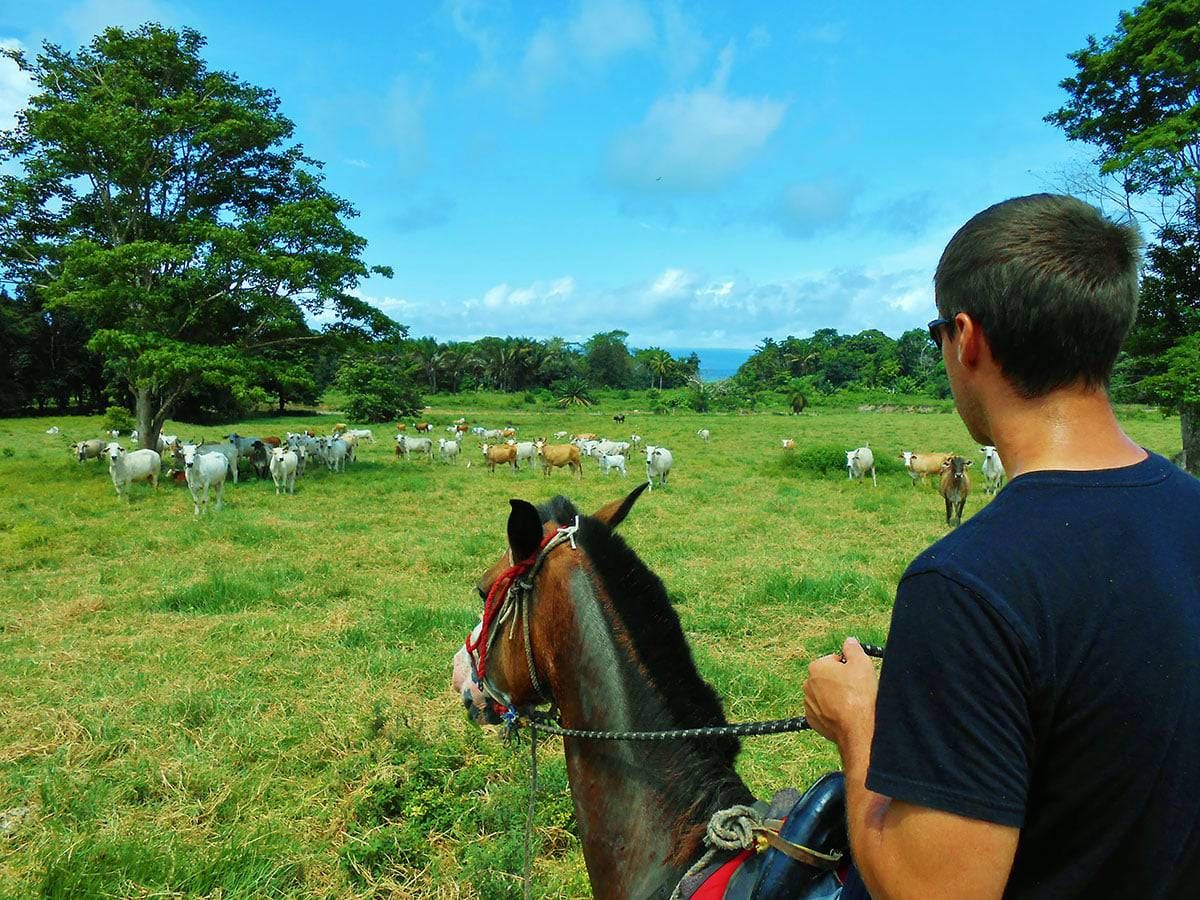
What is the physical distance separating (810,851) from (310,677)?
528cm

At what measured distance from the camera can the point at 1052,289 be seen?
3.31ft

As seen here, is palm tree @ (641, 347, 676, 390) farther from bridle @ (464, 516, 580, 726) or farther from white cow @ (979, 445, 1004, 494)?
bridle @ (464, 516, 580, 726)

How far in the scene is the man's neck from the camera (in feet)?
3.39

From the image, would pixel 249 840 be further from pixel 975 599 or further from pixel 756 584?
pixel 756 584

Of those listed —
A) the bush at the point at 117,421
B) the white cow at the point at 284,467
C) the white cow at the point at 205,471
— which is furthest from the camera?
the bush at the point at 117,421

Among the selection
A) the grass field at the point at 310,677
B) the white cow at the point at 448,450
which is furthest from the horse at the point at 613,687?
the white cow at the point at 448,450

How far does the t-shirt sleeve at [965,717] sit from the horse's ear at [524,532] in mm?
1191

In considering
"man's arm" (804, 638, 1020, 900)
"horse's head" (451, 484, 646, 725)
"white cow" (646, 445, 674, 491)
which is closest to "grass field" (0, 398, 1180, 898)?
"horse's head" (451, 484, 646, 725)

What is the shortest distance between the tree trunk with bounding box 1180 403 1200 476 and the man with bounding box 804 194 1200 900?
16.9 metres

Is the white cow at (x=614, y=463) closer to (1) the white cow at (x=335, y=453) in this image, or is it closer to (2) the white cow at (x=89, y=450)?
(1) the white cow at (x=335, y=453)

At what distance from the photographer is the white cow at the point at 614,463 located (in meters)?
21.1

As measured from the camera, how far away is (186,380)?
17.9m

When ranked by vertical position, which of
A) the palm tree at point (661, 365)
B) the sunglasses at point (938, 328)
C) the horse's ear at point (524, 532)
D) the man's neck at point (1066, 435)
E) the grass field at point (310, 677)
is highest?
the palm tree at point (661, 365)

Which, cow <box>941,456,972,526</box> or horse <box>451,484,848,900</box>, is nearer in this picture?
horse <box>451,484,848,900</box>
